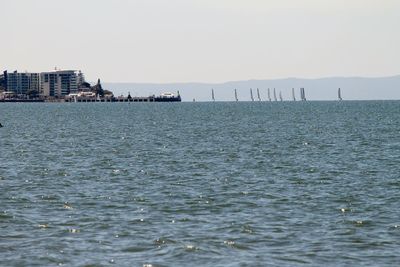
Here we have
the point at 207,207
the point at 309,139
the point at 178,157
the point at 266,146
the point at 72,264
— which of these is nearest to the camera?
the point at 72,264

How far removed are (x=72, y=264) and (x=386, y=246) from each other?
10.3 meters

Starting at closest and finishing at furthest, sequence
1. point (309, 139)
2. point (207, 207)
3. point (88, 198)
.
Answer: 1. point (207, 207)
2. point (88, 198)
3. point (309, 139)

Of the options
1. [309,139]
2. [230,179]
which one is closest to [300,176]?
[230,179]

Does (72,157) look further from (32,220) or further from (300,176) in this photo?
(32,220)

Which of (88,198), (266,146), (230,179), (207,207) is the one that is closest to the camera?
(207,207)

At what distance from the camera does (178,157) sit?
204ft

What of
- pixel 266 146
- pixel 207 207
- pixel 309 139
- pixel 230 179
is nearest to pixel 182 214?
pixel 207 207

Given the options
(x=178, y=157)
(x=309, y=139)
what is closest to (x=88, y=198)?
(x=178, y=157)

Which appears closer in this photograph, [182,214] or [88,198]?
[182,214]

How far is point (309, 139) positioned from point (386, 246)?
5997 cm

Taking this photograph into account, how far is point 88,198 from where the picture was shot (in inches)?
1484

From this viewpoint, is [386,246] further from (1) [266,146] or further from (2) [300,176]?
(1) [266,146]

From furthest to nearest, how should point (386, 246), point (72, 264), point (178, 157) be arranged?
point (178, 157) < point (386, 246) < point (72, 264)

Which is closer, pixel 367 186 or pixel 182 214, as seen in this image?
pixel 182 214
